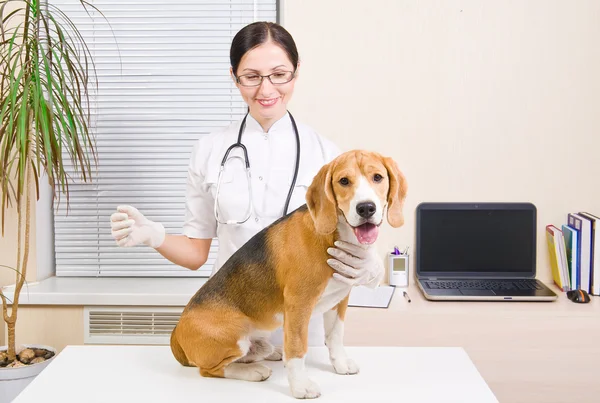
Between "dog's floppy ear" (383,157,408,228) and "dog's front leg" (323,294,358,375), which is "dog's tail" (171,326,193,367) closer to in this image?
"dog's front leg" (323,294,358,375)

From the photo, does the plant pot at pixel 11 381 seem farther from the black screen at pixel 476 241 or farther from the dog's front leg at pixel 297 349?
the black screen at pixel 476 241

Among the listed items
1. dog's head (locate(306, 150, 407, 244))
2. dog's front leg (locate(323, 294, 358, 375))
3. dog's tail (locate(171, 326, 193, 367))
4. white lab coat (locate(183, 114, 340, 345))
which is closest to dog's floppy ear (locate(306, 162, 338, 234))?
dog's head (locate(306, 150, 407, 244))

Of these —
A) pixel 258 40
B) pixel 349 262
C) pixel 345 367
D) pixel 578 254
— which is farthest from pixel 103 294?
pixel 578 254

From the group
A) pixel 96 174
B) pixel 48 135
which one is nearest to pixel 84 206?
pixel 96 174

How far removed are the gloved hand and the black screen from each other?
1.64 metres

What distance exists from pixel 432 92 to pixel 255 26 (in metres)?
1.37

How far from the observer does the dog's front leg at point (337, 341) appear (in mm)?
1550

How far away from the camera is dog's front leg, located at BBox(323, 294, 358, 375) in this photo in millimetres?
1550

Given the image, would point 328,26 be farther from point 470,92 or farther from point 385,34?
point 470,92

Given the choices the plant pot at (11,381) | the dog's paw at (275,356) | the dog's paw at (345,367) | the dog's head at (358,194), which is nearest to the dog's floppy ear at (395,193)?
the dog's head at (358,194)

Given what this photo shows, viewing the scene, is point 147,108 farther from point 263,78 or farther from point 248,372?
point 248,372

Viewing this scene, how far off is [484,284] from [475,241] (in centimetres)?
23

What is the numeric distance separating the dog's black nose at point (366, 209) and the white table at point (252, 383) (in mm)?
432

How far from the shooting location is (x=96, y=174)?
3.24m
